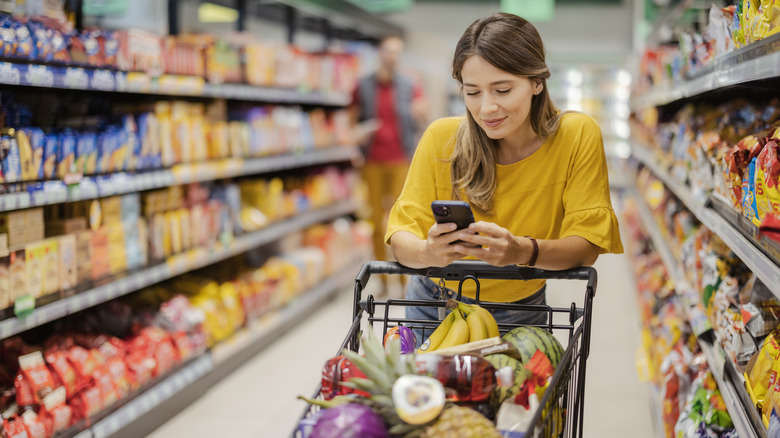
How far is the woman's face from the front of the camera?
1.59 m

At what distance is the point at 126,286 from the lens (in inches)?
119

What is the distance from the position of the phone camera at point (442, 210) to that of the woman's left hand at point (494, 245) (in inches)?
2.2

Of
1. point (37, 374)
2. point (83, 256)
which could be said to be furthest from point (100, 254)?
point (37, 374)

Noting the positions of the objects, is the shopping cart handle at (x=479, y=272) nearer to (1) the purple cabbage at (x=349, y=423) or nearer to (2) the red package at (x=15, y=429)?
(1) the purple cabbage at (x=349, y=423)

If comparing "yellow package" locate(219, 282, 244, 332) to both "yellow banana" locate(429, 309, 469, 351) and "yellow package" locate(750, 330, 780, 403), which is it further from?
"yellow package" locate(750, 330, 780, 403)

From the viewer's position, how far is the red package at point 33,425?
2.36 metres

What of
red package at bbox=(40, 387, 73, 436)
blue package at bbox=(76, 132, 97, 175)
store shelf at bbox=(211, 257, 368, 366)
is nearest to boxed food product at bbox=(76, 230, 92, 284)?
blue package at bbox=(76, 132, 97, 175)

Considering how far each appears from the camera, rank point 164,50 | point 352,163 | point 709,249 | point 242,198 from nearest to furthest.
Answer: point 709,249 → point 164,50 → point 242,198 → point 352,163

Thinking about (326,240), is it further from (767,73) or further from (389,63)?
(767,73)

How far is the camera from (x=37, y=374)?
97.8 inches

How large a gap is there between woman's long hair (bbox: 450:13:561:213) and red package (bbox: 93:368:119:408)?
1660 millimetres

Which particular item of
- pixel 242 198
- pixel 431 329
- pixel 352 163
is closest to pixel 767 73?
pixel 431 329

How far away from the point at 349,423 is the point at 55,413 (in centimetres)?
179

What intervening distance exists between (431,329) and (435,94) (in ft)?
28.2
